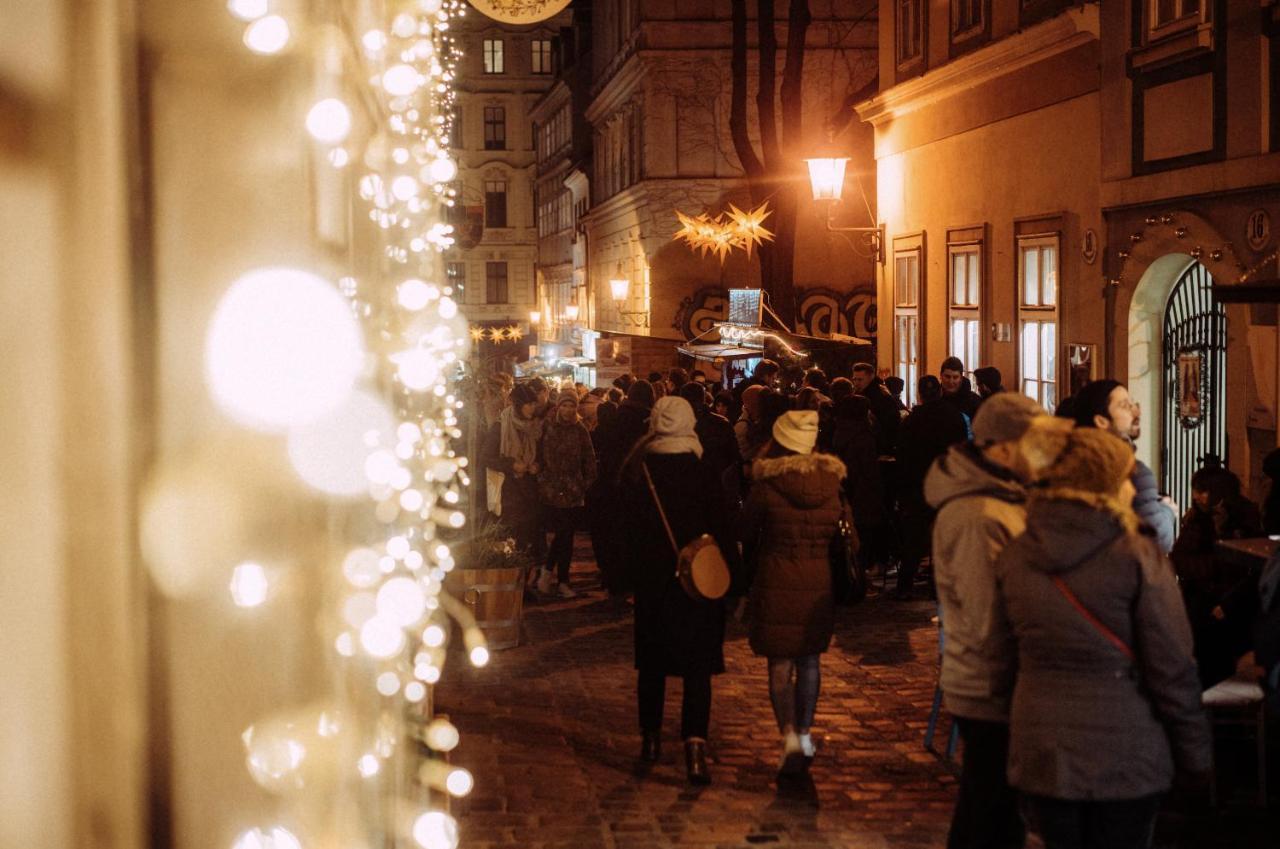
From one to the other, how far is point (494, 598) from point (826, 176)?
1149 cm

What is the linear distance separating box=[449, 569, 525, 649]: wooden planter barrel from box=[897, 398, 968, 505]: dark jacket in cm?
348

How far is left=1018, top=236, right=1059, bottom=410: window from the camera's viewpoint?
1673 centimetres

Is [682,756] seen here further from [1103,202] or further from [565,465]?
→ [1103,202]

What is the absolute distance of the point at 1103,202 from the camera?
15.3 metres

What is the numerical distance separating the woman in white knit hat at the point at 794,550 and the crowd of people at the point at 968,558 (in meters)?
0.01

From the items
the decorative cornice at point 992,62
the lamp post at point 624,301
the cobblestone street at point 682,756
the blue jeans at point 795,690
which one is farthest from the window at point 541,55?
the blue jeans at point 795,690

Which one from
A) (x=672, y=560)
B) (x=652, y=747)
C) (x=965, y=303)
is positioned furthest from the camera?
(x=965, y=303)

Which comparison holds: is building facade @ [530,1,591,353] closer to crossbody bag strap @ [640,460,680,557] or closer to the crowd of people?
the crowd of people

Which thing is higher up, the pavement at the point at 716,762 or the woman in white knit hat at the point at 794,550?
the woman in white knit hat at the point at 794,550

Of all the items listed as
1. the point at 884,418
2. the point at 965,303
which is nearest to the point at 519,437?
the point at 884,418

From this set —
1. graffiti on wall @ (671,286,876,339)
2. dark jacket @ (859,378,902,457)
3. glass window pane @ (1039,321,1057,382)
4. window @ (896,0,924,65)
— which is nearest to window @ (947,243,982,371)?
glass window pane @ (1039,321,1057,382)

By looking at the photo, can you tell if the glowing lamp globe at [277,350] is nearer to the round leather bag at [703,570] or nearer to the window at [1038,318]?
the round leather bag at [703,570]

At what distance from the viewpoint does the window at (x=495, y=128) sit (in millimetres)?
79875

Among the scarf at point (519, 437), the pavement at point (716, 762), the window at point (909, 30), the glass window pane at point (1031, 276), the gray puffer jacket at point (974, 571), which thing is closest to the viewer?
the gray puffer jacket at point (974, 571)
